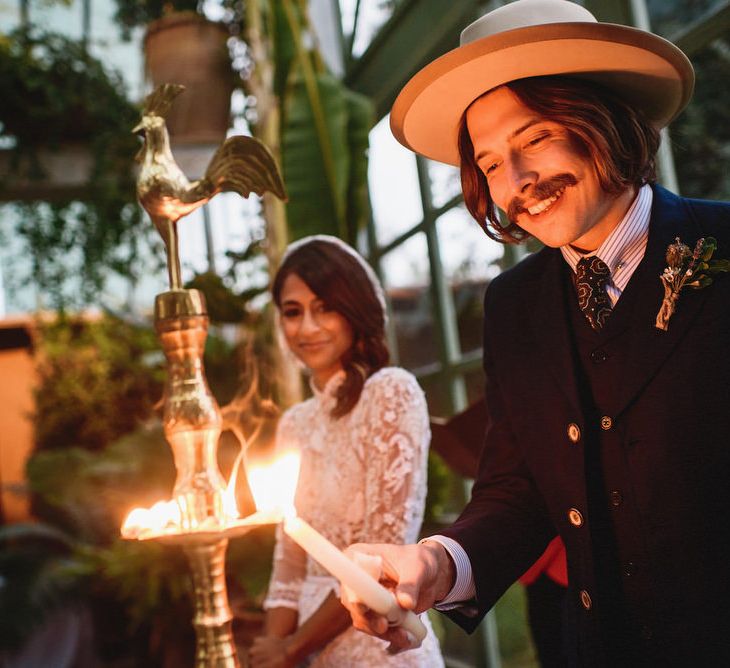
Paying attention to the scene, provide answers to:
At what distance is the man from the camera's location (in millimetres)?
1068

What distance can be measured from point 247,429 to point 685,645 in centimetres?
217

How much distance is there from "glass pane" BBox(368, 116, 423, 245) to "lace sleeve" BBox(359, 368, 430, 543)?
175 cm

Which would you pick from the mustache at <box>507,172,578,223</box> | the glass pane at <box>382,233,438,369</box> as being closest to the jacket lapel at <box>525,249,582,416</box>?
the mustache at <box>507,172,578,223</box>

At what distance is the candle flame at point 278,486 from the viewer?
83 cm

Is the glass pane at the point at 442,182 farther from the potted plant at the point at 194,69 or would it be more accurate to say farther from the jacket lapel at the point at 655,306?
the jacket lapel at the point at 655,306

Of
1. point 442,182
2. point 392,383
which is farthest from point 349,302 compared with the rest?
point 442,182

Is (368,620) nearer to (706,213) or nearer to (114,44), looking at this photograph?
(706,213)

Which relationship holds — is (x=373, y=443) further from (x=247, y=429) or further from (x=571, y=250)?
(x=247, y=429)

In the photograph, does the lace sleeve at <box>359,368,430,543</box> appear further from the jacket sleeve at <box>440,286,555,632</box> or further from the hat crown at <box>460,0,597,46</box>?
the hat crown at <box>460,0,597,46</box>

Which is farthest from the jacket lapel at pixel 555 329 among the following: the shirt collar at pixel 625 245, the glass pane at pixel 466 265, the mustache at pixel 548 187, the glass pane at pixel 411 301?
Result: the glass pane at pixel 411 301

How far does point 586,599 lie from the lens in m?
1.18

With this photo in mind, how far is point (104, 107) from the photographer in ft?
13.8

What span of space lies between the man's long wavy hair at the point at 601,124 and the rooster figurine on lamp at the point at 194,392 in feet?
1.41

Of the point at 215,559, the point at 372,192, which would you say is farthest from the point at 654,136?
the point at 372,192
